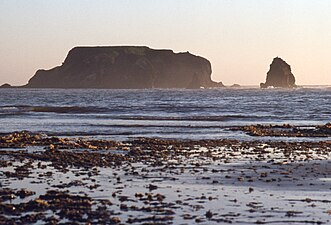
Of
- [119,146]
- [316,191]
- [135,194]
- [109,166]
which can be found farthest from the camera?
[119,146]

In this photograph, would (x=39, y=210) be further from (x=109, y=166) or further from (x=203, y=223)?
(x=109, y=166)

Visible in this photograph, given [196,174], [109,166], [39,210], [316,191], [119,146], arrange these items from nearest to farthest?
1. [39,210]
2. [316,191]
3. [196,174]
4. [109,166]
5. [119,146]

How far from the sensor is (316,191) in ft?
67.1

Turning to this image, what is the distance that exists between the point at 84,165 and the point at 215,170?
5281 mm

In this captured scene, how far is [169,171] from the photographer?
24.3 meters

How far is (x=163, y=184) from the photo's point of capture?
21.2 metres

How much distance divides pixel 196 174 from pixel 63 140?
45.4 ft

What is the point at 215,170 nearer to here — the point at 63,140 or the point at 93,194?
the point at 93,194

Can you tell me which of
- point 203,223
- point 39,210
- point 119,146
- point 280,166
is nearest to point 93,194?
point 39,210

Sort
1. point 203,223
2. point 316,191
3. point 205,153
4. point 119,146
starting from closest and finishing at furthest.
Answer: point 203,223 → point 316,191 → point 205,153 → point 119,146

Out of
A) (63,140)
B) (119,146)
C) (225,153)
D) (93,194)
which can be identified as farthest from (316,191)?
(63,140)

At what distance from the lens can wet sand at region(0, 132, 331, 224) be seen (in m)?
16.6

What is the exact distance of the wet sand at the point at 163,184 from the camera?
54.4ft

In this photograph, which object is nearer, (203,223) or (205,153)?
(203,223)
